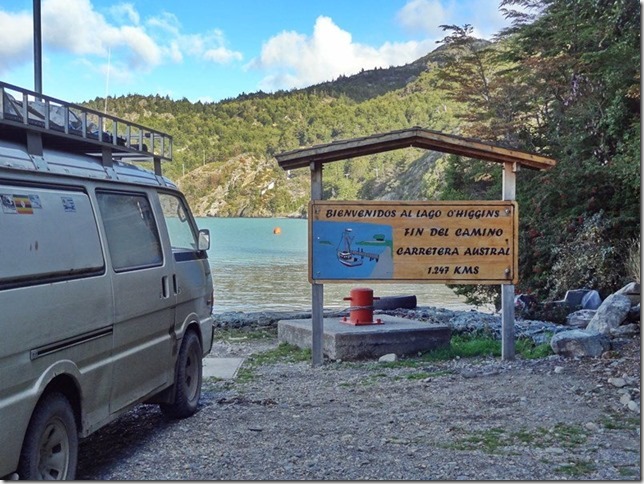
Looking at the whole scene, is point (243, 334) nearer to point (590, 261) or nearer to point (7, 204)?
point (590, 261)

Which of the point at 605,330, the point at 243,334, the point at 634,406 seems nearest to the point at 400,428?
the point at 634,406

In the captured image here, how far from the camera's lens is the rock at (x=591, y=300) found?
16.2m

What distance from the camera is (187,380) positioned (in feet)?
24.7

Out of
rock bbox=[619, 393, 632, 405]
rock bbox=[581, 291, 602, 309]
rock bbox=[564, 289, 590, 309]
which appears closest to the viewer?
rock bbox=[619, 393, 632, 405]

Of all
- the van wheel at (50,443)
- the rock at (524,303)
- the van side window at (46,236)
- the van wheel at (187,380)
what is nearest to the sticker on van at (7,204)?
the van side window at (46,236)

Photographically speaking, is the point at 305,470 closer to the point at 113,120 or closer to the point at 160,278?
the point at 160,278

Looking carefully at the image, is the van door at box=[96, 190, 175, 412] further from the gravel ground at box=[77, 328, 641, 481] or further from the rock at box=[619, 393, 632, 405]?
the rock at box=[619, 393, 632, 405]

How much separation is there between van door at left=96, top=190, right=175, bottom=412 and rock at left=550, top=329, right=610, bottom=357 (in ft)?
17.8

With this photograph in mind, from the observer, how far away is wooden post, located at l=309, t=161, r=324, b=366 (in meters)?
10.4

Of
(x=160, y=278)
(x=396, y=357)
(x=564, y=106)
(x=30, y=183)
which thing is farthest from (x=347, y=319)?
(x=564, y=106)

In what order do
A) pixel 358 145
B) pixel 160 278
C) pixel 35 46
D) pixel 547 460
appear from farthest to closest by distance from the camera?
pixel 358 145 < pixel 35 46 < pixel 160 278 < pixel 547 460

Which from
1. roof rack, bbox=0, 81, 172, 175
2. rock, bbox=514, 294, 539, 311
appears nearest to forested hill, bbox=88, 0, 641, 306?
rock, bbox=514, 294, 539, 311

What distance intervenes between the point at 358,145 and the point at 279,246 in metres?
70.3

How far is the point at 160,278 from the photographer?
6629 millimetres
